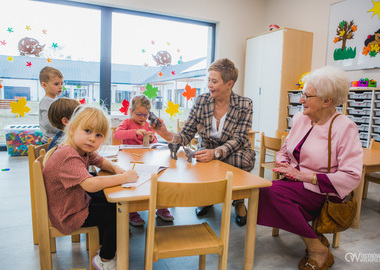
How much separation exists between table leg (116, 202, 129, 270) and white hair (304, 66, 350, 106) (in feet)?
4.07

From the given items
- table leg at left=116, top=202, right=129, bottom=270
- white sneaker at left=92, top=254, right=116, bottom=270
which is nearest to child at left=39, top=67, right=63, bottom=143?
white sneaker at left=92, top=254, right=116, bottom=270

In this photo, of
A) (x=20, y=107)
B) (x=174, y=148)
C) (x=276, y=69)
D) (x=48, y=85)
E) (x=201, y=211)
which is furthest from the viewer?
(x=276, y=69)

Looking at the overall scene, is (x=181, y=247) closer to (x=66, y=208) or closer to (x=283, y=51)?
(x=66, y=208)

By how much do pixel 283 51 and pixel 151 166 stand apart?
4.01m

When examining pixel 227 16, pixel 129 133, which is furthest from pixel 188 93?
pixel 129 133

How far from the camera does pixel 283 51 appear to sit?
479 cm

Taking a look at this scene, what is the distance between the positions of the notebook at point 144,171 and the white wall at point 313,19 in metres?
3.82

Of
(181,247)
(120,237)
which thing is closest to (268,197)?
(181,247)

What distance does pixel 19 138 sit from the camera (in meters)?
4.43

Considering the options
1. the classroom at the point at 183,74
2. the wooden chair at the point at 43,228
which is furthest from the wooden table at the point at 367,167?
the wooden chair at the point at 43,228

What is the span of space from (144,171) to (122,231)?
1.12ft

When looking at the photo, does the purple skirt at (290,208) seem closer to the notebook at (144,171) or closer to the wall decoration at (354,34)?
the notebook at (144,171)

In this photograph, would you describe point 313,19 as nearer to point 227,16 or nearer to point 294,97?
point 294,97

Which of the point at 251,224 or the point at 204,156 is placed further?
the point at 204,156
